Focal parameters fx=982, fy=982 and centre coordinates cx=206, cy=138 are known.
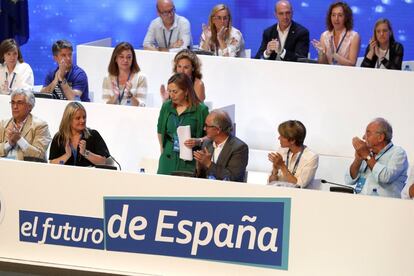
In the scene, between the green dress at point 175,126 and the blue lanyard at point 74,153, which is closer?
the blue lanyard at point 74,153

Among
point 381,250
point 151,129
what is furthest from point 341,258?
point 151,129

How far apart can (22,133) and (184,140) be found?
1.23 m

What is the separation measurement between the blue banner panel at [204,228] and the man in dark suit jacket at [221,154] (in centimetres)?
50

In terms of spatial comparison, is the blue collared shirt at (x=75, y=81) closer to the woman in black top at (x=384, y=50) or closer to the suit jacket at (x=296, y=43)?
the suit jacket at (x=296, y=43)

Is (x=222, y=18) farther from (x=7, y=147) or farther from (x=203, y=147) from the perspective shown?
(x=7, y=147)

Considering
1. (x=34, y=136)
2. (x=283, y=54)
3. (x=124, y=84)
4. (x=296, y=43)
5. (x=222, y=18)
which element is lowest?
(x=34, y=136)

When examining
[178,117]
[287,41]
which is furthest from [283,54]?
[178,117]

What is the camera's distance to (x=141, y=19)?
40.6 feet

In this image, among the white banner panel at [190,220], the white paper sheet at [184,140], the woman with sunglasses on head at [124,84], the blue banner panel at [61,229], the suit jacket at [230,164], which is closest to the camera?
the white banner panel at [190,220]

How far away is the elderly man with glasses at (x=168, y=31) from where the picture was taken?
9781mm

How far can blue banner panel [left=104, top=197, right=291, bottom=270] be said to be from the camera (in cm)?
601

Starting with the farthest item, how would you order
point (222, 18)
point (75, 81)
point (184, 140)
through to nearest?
point (222, 18), point (75, 81), point (184, 140)

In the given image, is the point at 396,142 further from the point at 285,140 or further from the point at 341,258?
the point at 341,258

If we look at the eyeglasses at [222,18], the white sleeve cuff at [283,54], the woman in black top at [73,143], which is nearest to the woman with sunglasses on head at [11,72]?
the eyeglasses at [222,18]
